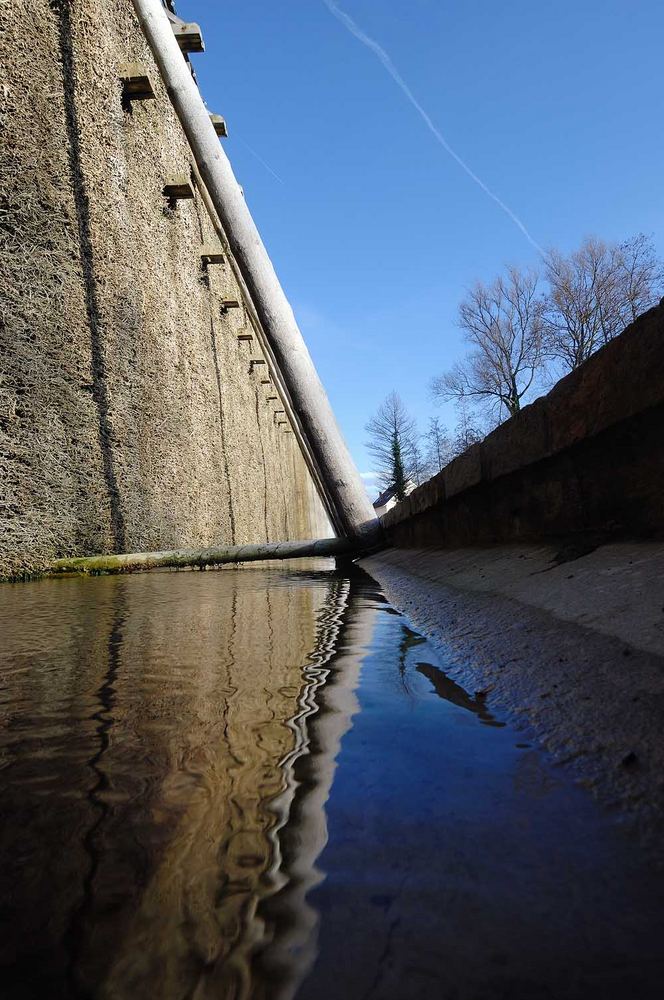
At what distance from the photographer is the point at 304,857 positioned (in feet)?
1.56

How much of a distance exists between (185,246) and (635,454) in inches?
330

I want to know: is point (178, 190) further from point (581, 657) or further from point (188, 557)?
point (581, 657)

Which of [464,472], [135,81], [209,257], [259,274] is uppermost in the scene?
[135,81]

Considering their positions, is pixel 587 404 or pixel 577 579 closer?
pixel 577 579

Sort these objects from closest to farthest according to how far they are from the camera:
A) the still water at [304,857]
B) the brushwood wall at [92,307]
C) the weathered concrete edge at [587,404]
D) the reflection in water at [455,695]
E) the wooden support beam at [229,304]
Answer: the still water at [304,857], the reflection in water at [455,695], the weathered concrete edge at [587,404], the brushwood wall at [92,307], the wooden support beam at [229,304]

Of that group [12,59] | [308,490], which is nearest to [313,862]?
[12,59]

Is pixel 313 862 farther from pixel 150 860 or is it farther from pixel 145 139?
pixel 145 139

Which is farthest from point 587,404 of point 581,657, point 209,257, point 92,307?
point 209,257

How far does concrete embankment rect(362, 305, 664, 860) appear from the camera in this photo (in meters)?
0.72

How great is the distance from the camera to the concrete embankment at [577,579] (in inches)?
28.5

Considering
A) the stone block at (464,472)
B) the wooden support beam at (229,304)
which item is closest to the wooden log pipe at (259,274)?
the stone block at (464,472)

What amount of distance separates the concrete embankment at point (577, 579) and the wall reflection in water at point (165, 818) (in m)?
0.29

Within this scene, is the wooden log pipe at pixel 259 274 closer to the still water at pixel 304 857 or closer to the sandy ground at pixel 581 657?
the sandy ground at pixel 581 657

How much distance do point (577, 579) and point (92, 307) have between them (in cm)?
560
